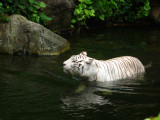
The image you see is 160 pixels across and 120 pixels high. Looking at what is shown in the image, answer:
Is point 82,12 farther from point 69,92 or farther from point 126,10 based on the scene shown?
point 69,92

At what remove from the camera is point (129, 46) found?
30.6 feet

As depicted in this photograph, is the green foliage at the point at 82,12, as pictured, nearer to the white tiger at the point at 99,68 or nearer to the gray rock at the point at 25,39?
the gray rock at the point at 25,39

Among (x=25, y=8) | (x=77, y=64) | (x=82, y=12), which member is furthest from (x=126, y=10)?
(x=77, y=64)

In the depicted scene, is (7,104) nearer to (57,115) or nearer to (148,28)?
(57,115)

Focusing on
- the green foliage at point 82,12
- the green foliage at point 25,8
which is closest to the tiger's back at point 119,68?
the green foliage at point 25,8

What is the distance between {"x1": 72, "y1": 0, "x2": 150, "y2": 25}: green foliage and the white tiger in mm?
4491

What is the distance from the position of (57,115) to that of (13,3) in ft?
18.3

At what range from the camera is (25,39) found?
27.6 feet

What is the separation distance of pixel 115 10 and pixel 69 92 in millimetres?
7809

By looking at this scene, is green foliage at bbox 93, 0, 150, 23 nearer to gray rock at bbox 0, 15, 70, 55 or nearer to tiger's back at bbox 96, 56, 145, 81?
gray rock at bbox 0, 15, 70, 55

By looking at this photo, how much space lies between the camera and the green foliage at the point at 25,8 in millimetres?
9180

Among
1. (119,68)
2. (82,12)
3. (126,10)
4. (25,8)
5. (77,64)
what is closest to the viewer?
(77,64)

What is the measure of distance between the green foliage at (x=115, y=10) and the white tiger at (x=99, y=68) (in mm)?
4491

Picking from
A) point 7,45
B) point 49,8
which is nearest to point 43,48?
point 7,45
